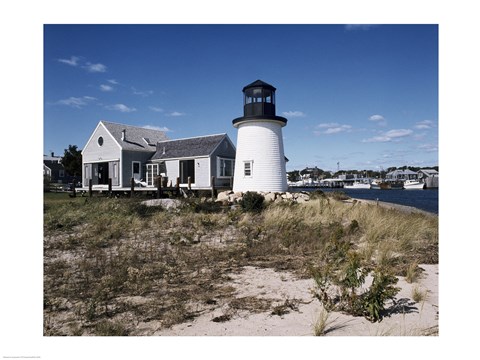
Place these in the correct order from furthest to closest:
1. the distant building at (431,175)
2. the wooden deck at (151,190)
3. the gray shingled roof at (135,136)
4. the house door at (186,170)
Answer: the gray shingled roof at (135,136) → the house door at (186,170) → the wooden deck at (151,190) → the distant building at (431,175)

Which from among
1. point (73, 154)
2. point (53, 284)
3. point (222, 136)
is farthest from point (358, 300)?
point (73, 154)

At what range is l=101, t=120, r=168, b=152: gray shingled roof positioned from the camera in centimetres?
1665

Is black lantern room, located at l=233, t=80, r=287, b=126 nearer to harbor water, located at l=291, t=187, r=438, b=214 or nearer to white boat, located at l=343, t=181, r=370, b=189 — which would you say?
harbor water, located at l=291, t=187, r=438, b=214

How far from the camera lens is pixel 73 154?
15648 millimetres

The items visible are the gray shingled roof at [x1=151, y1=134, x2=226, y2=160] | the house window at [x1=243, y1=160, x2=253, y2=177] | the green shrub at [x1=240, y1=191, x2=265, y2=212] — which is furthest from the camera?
the gray shingled roof at [x1=151, y1=134, x2=226, y2=160]

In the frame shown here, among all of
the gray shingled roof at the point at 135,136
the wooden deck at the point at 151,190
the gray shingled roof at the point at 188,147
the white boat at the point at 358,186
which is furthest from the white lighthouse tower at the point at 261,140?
the white boat at the point at 358,186

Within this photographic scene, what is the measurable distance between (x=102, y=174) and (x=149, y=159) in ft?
9.45

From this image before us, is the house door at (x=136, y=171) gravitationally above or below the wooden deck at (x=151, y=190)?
above

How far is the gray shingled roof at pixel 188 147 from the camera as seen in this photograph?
15.8 meters

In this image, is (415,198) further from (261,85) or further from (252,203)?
(252,203)

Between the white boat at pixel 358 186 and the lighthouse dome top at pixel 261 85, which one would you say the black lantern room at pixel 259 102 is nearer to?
the lighthouse dome top at pixel 261 85

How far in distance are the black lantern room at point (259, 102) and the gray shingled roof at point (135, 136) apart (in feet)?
25.7

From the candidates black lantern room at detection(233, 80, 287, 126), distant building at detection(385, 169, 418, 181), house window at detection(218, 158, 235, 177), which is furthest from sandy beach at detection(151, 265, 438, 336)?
distant building at detection(385, 169, 418, 181)
